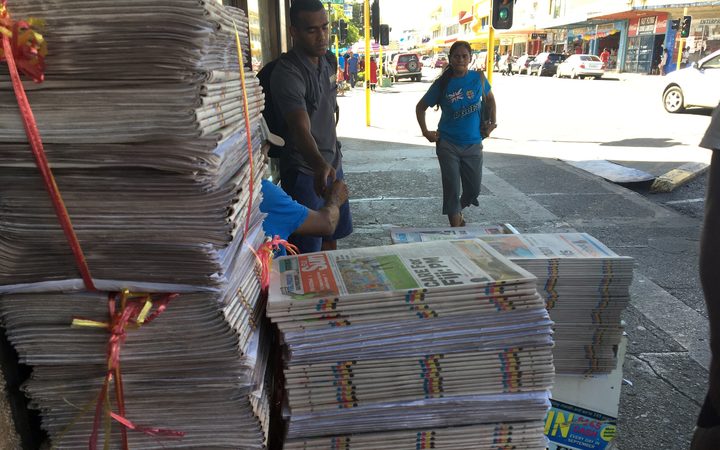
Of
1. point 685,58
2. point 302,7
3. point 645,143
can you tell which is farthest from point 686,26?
point 302,7

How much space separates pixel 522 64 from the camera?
43.6 m

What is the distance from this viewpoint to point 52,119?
952 mm

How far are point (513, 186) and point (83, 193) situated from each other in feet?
24.0

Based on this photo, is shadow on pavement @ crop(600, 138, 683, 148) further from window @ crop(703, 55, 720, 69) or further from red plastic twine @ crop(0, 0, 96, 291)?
red plastic twine @ crop(0, 0, 96, 291)

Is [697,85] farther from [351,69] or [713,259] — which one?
[351,69]

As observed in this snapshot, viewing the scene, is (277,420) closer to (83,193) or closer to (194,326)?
(194,326)

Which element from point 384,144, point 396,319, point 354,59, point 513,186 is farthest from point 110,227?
point 354,59

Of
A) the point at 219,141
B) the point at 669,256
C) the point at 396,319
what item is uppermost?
the point at 219,141

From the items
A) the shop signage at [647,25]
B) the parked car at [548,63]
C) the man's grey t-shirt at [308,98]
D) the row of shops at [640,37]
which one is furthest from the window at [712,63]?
the shop signage at [647,25]

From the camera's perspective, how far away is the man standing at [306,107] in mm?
3393

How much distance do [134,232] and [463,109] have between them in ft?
15.5

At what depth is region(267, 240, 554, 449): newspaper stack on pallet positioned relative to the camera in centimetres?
122

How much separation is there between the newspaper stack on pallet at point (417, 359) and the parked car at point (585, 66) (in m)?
36.2

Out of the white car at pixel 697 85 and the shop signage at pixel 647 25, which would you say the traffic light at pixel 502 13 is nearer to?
the white car at pixel 697 85
